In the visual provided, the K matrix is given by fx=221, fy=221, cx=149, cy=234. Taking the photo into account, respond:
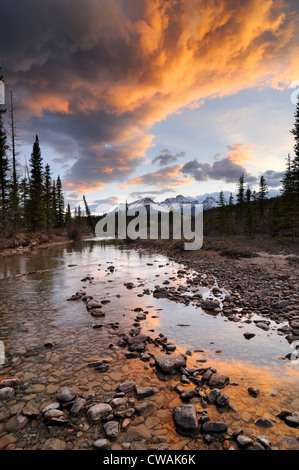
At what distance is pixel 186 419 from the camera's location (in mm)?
3287

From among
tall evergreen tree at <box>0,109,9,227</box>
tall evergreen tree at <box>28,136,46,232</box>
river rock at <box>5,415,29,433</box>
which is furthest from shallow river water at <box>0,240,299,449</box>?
tall evergreen tree at <box>28,136,46,232</box>

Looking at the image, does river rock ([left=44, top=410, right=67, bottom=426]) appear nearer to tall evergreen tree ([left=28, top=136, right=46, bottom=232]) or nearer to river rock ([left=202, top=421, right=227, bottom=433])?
river rock ([left=202, top=421, right=227, bottom=433])

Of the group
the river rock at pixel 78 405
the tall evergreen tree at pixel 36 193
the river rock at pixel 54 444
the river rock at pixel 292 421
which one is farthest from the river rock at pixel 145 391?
the tall evergreen tree at pixel 36 193

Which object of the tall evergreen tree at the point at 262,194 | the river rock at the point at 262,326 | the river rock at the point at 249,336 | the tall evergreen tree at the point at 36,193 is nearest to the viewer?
the river rock at the point at 249,336

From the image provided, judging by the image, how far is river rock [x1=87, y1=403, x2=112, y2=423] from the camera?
11.2 feet

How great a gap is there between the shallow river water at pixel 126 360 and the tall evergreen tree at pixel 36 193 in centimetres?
3566

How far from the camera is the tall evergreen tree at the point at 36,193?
41844 millimetres

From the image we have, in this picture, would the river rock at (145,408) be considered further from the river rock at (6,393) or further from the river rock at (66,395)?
the river rock at (6,393)

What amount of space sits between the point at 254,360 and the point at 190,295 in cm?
521

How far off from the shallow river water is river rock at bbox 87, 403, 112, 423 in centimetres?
12

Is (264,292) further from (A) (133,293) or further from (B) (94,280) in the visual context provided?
(B) (94,280)

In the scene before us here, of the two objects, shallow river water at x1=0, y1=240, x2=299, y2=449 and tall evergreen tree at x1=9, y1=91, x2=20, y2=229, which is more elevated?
tall evergreen tree at x1=9, y1=91, x2=20, y2=229

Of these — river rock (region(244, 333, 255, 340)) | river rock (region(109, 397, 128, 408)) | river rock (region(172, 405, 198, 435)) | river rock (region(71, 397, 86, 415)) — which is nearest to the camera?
river rock (region(172, 405, 198, 435))

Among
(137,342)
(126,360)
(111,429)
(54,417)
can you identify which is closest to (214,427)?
(111,429)
